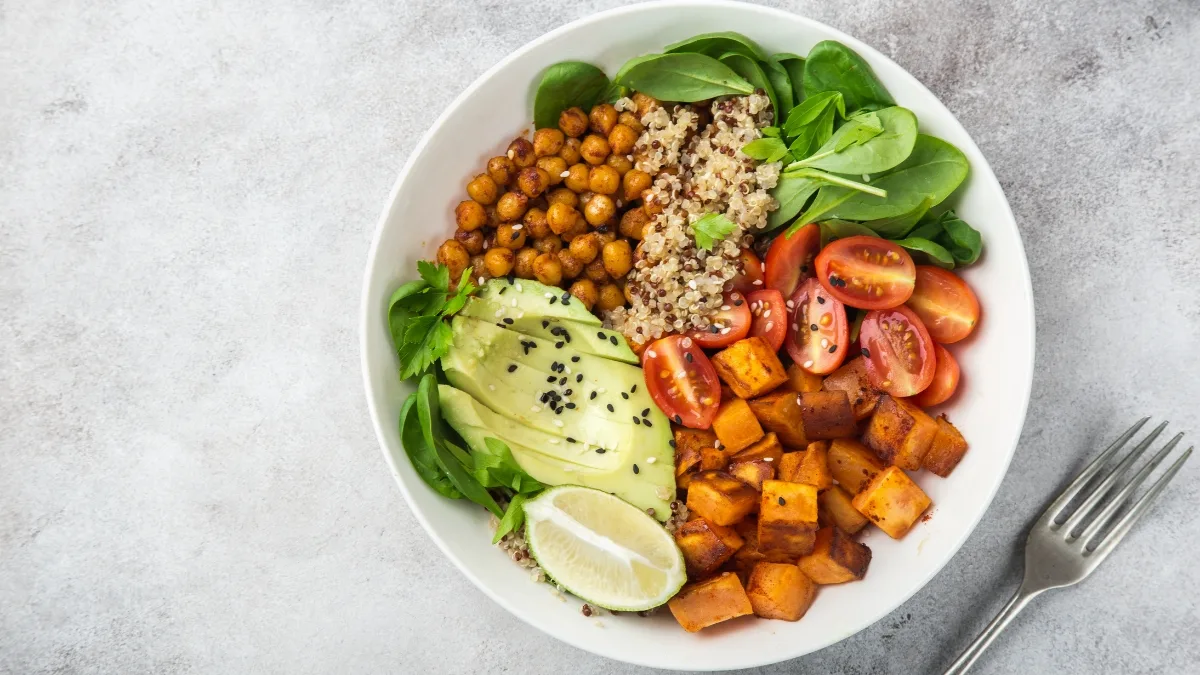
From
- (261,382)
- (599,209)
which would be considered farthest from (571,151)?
(261,382)

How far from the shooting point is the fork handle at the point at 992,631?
2.35 metres

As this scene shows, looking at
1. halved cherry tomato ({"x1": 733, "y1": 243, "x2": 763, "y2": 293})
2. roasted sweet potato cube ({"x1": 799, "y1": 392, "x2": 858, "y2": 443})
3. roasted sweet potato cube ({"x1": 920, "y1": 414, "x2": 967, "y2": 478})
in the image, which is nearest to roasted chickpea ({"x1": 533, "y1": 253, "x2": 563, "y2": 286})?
halved cherry tomato ({"x1": 733, "y1": 243, "x2": 763, "y2": 293})

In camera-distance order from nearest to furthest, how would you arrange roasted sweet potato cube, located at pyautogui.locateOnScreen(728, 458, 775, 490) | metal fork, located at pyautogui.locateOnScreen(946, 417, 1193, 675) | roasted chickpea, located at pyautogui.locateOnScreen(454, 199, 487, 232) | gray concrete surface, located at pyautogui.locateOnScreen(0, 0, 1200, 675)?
roasted sweet potato cube, located at pyautogui.locateOnScreen(728, 458, 775, 490), roasted chickpea, located at pyautogui.locateOnScreen(454, 199, 487, 232), metal fork, located at pyautogui.locateOnScreen(946, 417, 1193, 675), gray concrete surface, located at pyautogui.locateOnScreen(0, 0, 1200, 675)

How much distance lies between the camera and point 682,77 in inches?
84.4

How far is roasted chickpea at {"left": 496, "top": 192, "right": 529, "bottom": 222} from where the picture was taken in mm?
2203

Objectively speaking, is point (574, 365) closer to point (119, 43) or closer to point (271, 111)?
point (271, 111)

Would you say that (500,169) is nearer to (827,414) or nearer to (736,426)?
(736,426)

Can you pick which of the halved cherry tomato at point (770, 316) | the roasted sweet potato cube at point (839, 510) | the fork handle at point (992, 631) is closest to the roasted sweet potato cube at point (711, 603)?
the roasted sweet potato cube at point (839, 510)

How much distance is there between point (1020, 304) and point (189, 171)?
250cm

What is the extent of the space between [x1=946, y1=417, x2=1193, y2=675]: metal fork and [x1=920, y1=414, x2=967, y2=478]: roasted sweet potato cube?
1.68 ft

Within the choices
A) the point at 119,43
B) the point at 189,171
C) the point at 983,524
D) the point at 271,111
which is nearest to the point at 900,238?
the point at 983,524

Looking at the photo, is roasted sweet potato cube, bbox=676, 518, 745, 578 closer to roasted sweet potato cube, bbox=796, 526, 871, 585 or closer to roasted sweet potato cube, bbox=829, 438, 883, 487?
roasted sweet potato cube, bbox=796, 526, 871, 585

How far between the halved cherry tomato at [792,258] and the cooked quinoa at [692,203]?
0.08 m

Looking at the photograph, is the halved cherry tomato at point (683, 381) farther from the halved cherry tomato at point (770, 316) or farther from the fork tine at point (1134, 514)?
Result: the fork tine at point (1134, 514)
